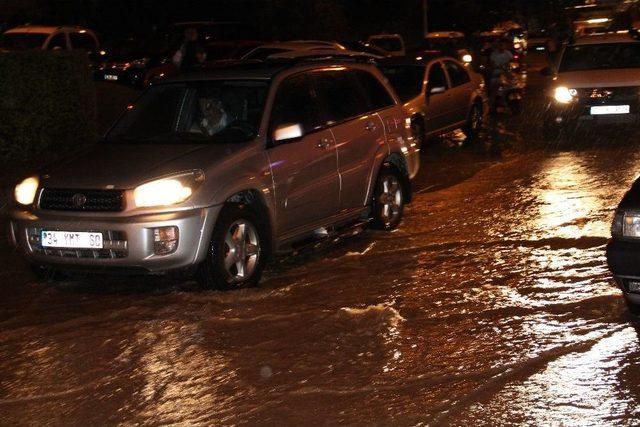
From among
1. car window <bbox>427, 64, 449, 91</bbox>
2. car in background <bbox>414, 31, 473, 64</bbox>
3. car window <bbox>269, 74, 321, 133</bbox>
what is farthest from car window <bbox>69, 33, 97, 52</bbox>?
car window <bbox>269, 74, 321, 133</bbox>

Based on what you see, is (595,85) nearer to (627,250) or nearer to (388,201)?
(388,201)

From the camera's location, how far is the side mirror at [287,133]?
8.35 meters

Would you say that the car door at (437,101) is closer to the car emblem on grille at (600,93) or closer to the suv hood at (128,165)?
the car emblem on grille at (600,93)

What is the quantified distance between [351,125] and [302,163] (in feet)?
3.29

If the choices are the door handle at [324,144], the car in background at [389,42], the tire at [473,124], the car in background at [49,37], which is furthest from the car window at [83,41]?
the door handle at [324,144]

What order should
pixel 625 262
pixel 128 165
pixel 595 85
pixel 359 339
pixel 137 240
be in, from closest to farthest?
pixel 625 262 < pixel 359 339 < pixel 137 240 < pixel 128 165 < pixel 595 85

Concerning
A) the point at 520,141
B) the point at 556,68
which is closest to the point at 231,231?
the point at 520,141

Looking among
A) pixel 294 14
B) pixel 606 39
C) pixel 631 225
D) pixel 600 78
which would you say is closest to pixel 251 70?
pixel 631 225

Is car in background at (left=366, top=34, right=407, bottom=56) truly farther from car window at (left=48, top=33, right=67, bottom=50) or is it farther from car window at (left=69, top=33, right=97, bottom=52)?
car window at (left=48, top=33, right=67, bottom=50)

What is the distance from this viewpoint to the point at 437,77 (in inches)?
668

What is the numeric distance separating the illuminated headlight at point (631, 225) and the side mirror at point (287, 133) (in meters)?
2.90

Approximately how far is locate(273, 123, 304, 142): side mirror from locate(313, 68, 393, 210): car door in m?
0.74

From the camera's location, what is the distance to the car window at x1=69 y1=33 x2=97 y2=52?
1057 inches

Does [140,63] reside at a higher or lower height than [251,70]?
lower
